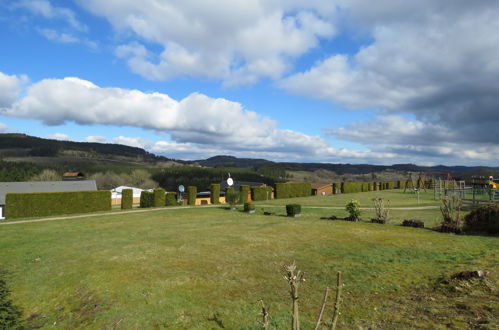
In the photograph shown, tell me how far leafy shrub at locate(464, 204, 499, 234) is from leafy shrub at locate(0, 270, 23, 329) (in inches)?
831

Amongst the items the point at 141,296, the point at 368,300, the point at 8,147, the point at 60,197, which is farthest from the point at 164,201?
the point at 8,147

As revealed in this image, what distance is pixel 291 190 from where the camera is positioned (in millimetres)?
49375

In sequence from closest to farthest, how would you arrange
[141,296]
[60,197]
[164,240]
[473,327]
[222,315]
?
[473,327], [222,315], [141,296], [164,240], [60,197]

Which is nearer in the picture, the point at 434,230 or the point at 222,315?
the point at 222,315

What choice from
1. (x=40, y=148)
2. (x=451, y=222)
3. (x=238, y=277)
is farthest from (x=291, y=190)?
(x=40, y=148)

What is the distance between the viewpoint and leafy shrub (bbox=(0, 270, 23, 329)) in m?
7.30

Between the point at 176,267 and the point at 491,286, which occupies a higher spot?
the point at 491,286

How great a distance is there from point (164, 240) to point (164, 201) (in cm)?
2108

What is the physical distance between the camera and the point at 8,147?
155 m

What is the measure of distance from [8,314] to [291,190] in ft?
144

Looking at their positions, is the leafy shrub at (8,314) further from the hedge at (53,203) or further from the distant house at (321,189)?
the distant house at (321,189)

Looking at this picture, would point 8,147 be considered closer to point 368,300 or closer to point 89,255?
point 89,255

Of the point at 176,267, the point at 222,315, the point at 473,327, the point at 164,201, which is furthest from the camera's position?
the point at 164,201

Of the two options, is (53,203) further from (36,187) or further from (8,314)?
(8,314)
